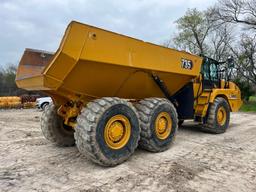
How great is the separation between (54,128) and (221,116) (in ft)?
16.1

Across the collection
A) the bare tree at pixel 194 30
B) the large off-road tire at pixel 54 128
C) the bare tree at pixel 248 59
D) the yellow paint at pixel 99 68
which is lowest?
the large off-road tire at pixel 54 128

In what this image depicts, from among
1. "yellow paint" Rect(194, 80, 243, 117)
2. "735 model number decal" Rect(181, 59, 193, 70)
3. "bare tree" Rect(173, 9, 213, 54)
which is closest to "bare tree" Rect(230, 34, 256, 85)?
"bare tree" Rect(173, 9, 213, 54)

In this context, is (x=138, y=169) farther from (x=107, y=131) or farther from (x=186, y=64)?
(x=186, y=64)

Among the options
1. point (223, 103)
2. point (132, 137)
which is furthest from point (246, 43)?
point (132, 137)

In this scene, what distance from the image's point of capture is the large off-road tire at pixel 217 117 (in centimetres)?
670

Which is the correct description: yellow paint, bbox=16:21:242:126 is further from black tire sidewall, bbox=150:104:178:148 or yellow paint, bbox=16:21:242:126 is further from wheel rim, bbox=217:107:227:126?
wheel rim, bbox=217:107:227:126

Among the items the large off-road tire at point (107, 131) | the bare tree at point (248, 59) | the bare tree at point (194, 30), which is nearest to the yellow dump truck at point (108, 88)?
the large off-road tire at point (107, 131)

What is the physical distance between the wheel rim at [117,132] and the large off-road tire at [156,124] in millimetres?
490

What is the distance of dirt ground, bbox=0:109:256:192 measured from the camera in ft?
10.9

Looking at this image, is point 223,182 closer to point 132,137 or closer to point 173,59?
point 132,137

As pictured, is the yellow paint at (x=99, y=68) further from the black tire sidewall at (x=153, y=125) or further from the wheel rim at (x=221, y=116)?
the wheel rim at (x=221, y=116)

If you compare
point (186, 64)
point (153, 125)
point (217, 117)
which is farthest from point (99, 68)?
point (217, 117)

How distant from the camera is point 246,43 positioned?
76.3 feet

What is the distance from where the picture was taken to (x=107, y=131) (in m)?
4.03
